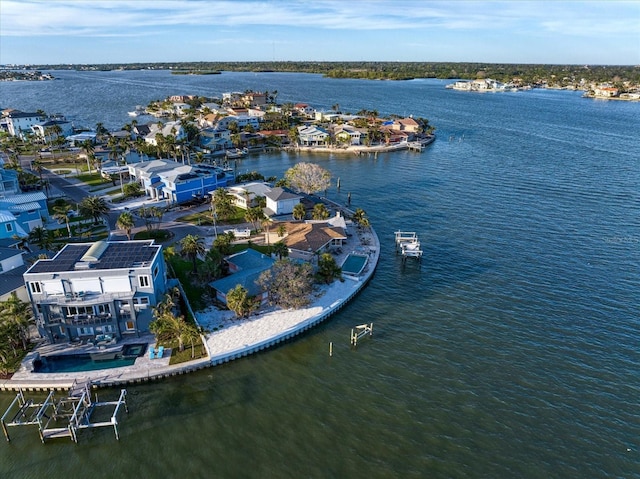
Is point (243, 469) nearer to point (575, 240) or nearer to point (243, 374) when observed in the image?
point (243, 374)

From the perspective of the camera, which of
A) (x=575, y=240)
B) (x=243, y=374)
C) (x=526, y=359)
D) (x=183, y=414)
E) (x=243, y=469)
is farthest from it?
(x=575, y=240)

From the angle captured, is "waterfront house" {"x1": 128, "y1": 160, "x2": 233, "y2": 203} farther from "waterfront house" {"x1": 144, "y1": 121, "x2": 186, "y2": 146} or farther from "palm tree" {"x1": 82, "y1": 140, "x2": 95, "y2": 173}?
"waterfront house" {"x1": 144, "y1": 121, "x2": 186, "y2": 146}

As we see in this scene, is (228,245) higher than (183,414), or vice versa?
(228,245)

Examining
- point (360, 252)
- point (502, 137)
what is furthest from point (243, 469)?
point (502, 137)

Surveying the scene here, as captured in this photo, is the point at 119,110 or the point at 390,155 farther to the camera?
the point at 119,110

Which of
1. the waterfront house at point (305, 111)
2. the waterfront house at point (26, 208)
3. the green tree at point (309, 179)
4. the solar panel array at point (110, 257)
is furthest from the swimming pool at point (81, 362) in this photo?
the waterfront house at point (305, 111)

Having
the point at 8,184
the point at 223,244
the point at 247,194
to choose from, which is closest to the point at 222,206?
the point at 247,194
